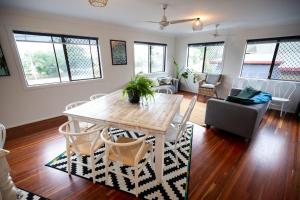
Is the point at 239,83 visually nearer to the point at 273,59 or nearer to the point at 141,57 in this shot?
the point at 273,59

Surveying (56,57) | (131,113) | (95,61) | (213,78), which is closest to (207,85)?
(213,78)

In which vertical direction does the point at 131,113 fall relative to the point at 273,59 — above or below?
below

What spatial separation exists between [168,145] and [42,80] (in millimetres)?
3166

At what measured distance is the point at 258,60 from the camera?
4285 millimetres

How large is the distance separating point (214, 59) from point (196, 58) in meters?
0.75

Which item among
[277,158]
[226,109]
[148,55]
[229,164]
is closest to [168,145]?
[229,164]

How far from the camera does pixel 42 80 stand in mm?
3189

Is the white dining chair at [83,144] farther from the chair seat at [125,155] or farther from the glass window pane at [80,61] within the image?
the glass window pane at [80,61]

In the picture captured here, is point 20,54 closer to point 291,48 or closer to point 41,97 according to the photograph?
point 41,97

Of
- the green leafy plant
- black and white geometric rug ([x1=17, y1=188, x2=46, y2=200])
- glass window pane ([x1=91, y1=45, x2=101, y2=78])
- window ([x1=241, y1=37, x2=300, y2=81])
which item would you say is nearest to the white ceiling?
glass window pane ([x1=91, y1=45, x2=101, y2=78])

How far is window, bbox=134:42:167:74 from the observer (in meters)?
5.07

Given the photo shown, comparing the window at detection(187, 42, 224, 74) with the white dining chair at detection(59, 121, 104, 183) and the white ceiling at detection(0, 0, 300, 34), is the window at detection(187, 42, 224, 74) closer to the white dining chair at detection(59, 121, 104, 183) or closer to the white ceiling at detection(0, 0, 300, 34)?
the white ceiling at detection(0, 0, 300, 34)

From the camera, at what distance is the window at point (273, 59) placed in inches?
147

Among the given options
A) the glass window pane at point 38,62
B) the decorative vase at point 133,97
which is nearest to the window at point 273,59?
the decorative vase at point 133,97
